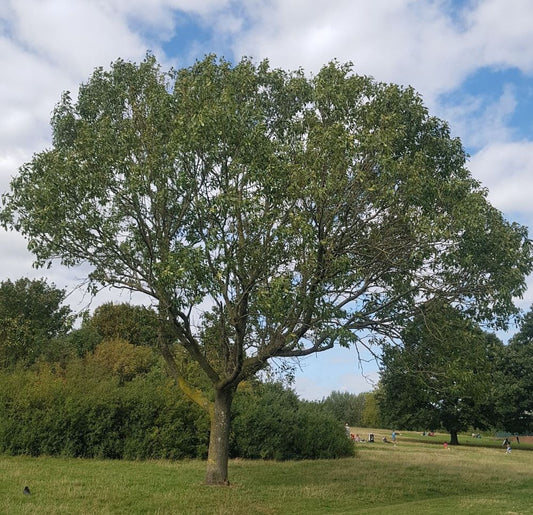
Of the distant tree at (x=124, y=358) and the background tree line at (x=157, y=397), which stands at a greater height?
the distant tree at (x=124, y=358)

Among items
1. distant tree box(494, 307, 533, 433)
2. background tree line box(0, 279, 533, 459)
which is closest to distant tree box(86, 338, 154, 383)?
background tree line box(0, 279, 533, 459)

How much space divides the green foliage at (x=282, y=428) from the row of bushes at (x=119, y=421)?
0.18ft

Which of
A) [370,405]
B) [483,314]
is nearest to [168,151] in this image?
[483,314]

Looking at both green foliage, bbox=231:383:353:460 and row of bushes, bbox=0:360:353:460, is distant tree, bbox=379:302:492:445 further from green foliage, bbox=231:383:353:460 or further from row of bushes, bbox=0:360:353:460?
row of bushes, bbox=0:360:353:460

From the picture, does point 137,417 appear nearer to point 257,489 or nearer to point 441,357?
point 257,489

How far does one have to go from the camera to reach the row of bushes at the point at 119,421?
2439 cm

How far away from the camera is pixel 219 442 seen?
17.2 m

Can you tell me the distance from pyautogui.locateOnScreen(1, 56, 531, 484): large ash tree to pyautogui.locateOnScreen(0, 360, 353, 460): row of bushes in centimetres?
993

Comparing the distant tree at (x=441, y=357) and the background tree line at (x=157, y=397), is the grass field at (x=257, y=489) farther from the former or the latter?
the distant tree at (x=441, y=357)

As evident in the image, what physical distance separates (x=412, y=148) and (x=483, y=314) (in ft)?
18.9

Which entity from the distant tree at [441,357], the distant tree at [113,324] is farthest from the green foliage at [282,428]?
the distant tree at [113,324]

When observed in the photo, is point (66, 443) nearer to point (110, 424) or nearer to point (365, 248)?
point (110, 424)

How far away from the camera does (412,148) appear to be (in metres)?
17.2

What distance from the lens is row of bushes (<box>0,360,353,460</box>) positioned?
80.0ft
